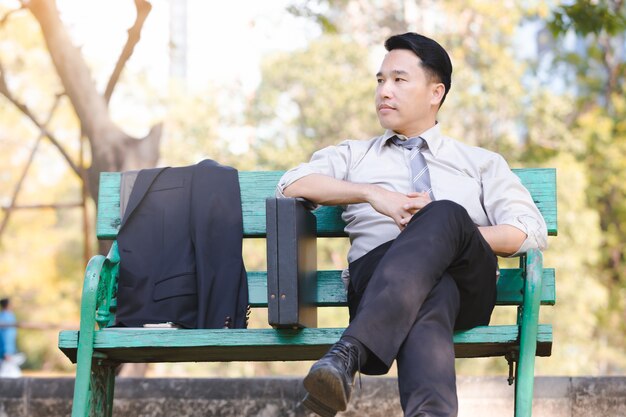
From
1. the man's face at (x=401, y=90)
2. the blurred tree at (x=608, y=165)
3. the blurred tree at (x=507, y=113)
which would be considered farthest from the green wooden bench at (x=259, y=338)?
the blurred tree at (x=608, y=165)

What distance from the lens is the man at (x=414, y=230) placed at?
3.12m

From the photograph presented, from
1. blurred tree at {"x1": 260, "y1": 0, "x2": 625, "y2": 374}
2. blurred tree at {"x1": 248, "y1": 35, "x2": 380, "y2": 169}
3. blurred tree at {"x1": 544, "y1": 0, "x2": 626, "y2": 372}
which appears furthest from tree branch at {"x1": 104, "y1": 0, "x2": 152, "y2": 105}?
blurred tree at {"x1": 544, "y1": 0, "x2": 626, "y2": 372}

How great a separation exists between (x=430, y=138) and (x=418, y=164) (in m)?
0.13

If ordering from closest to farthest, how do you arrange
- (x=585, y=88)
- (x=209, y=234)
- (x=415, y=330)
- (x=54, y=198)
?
(x=415, y=330), (x=209, y=234), (x=585, y=88), (x=54, y=198)

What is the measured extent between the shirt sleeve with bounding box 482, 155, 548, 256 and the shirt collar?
21 centimetres

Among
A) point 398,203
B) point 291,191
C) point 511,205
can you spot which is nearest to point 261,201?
point 291,191

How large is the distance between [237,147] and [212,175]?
56.1 ft

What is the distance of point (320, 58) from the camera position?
21.0 metres

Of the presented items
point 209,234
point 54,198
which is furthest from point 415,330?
point 54,198

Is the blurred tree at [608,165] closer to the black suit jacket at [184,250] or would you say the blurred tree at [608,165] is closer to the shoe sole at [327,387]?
the black suit jacket at [184,250]

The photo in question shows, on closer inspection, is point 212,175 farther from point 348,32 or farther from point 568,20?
point 348,32

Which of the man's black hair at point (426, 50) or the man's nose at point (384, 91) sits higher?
the man's black hair at point (426, 50)

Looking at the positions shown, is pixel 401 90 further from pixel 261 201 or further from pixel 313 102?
pixel 313 102

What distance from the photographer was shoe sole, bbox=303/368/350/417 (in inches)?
116
